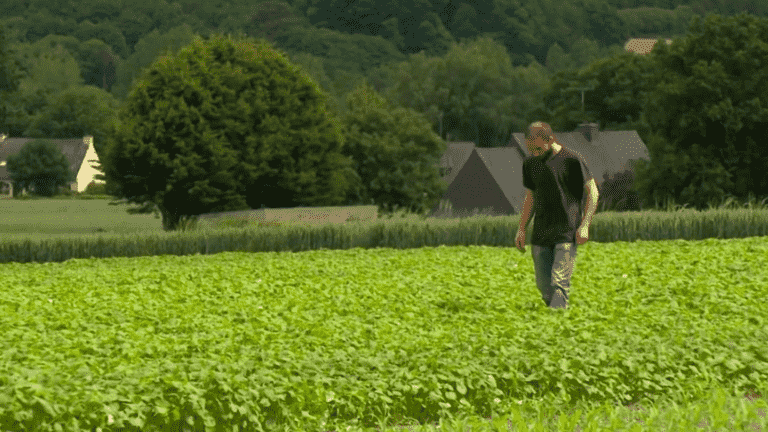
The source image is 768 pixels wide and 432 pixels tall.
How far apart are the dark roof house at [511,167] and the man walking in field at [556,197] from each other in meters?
34.7

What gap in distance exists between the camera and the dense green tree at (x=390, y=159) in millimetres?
38625

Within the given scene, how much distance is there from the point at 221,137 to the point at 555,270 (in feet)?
62.2

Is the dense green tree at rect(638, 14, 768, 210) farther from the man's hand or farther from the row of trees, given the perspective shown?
the man's hand

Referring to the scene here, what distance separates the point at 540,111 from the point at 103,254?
51598 millimetres

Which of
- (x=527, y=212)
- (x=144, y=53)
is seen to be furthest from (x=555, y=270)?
(x=144, y=53)

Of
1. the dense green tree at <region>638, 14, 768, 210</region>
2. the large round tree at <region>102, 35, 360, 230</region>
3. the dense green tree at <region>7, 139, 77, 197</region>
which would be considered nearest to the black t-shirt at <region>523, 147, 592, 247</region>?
the large round tree at <region>102, 35, 360, 230</region>

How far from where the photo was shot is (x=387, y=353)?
9617 millimetres

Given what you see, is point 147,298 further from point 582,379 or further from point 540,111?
point 540,111

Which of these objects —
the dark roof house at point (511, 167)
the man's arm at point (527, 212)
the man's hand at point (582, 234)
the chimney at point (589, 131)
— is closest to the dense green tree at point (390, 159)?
the dark roof house at point (511, 167)

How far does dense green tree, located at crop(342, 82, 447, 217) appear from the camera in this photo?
38625 millimetres

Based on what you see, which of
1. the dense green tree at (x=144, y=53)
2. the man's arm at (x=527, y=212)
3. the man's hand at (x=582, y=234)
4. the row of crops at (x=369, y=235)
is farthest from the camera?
the dense green tree at (x=144, y=53)

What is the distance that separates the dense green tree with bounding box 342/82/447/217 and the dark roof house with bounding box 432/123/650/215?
328 inches

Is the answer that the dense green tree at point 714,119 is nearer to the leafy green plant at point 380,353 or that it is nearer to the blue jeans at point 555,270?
the leafy green plant at point 380,353

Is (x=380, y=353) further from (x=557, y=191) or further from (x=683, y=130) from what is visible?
(x=683, y=130)
